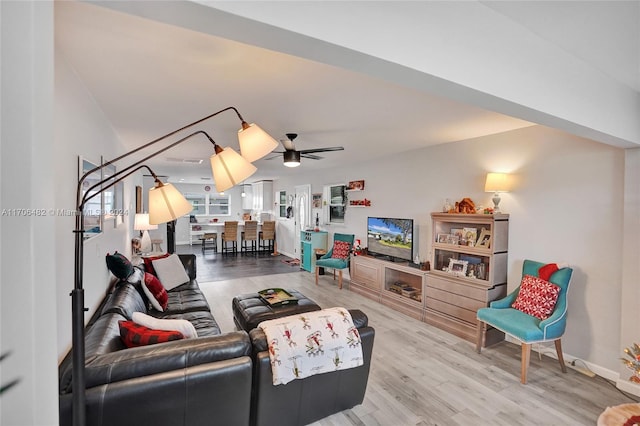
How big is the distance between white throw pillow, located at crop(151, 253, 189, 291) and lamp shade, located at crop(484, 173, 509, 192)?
4.04 metres

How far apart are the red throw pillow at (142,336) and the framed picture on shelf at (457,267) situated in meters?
3.23

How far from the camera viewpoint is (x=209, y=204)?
11766 mm

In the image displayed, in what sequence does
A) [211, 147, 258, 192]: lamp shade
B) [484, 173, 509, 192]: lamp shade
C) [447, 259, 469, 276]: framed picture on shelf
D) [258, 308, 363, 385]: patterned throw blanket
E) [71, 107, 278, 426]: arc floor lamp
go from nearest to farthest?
1. [71, 107, 278, 426]: arc floor lamp
2. [211, 147, 258, 192]: lamp shade
3. [258, 308, 363, 385]: patterned throw blanket
4. [484, 173, 509, 192]: lamp shade
5. [447, 259, 469, 276]: framed picture on shelf

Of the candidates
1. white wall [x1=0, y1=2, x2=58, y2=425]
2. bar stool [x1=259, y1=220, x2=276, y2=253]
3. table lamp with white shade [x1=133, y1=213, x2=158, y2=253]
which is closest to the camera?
white wall [x1=0, y1=2, x2=58, y2=425]

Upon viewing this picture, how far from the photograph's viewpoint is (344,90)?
2.28m

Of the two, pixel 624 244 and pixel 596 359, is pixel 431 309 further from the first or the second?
pixel 624 244

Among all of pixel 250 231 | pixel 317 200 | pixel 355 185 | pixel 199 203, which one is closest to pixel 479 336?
pixel 355 185

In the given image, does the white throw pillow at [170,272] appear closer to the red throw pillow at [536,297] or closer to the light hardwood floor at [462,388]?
the light hardwood floor at [462,388]

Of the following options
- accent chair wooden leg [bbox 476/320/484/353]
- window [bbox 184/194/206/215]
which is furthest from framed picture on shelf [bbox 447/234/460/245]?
window [bbox 184/194/206/215]

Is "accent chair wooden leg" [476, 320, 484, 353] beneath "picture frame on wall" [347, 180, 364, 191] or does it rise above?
beneath

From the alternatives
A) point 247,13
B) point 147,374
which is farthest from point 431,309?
point 247,13

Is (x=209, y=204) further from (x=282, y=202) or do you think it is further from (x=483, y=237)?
(x=483, y=237)

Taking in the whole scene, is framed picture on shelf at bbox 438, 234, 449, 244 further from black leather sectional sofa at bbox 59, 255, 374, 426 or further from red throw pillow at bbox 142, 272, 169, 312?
red throw pillow at bbox 142, 272, 169, 312

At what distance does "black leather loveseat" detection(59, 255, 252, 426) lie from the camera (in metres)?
1.37
